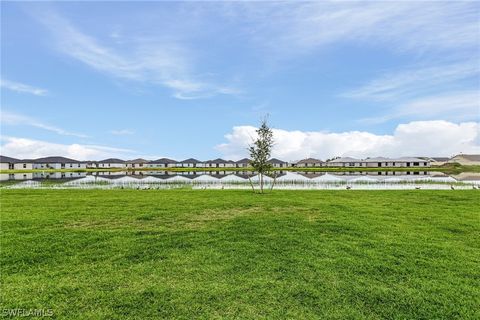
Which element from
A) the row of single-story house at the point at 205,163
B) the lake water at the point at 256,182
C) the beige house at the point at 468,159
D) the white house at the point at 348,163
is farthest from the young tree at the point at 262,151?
the beige house at the point at 468,159

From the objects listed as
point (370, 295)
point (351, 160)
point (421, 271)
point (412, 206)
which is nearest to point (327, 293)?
point (370, 295)

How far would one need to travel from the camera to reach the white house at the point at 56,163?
96756 millimetres

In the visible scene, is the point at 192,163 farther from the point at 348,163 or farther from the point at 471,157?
the point at 471,157

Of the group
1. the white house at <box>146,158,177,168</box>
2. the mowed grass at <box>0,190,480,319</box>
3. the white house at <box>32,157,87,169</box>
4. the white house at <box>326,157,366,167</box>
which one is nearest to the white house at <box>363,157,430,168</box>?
the white house at <box>326,157,366,167</box>

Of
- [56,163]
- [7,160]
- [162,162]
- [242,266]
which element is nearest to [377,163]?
[162,162]

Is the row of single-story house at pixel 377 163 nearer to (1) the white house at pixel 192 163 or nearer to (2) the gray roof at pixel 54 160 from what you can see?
(1) the white house at pixel 192 163

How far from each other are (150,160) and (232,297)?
113407 millimetres

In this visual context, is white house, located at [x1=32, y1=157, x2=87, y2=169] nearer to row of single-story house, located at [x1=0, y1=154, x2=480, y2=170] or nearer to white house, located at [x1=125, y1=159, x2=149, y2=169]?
row of single-story house, located at [x1=0, y1=154, x2=480, y2=170]

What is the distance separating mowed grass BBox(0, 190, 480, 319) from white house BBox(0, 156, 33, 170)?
89571mm

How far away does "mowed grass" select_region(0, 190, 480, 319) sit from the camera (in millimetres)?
5480

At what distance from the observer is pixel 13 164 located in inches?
3442

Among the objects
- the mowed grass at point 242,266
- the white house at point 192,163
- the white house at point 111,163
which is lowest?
the mowed grass at point 242,266

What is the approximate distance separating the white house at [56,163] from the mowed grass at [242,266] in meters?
99.8

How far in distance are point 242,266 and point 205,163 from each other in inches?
4112
